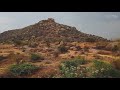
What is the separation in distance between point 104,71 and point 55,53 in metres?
1.57

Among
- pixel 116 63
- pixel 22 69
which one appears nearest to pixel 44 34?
pixel 22 69

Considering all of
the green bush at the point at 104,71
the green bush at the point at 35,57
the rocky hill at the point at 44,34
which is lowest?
the green bush at the point at 104,71

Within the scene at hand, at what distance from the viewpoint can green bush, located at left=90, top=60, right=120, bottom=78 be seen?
11180 millimetres

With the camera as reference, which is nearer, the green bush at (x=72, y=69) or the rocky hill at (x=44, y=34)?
the green bush at (x=72, y=69)

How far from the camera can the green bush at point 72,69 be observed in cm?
1116

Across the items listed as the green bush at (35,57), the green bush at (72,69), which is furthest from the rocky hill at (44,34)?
the green bush at (72,69)

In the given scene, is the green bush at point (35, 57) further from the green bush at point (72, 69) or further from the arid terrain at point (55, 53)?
the green bush at point (72, 69)

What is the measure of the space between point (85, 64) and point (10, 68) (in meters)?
2.24

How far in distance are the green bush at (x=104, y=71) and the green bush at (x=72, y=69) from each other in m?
0.31

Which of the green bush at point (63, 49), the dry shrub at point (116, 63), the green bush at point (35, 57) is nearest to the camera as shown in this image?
the dry shrub at point (116, 63)

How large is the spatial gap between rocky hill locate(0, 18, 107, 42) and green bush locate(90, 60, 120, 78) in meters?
0.88

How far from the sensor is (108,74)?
36.8 feet

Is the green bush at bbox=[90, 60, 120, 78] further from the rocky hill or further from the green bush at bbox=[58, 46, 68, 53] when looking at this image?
the green bush at bbox=[58, 46, 68, 53]
